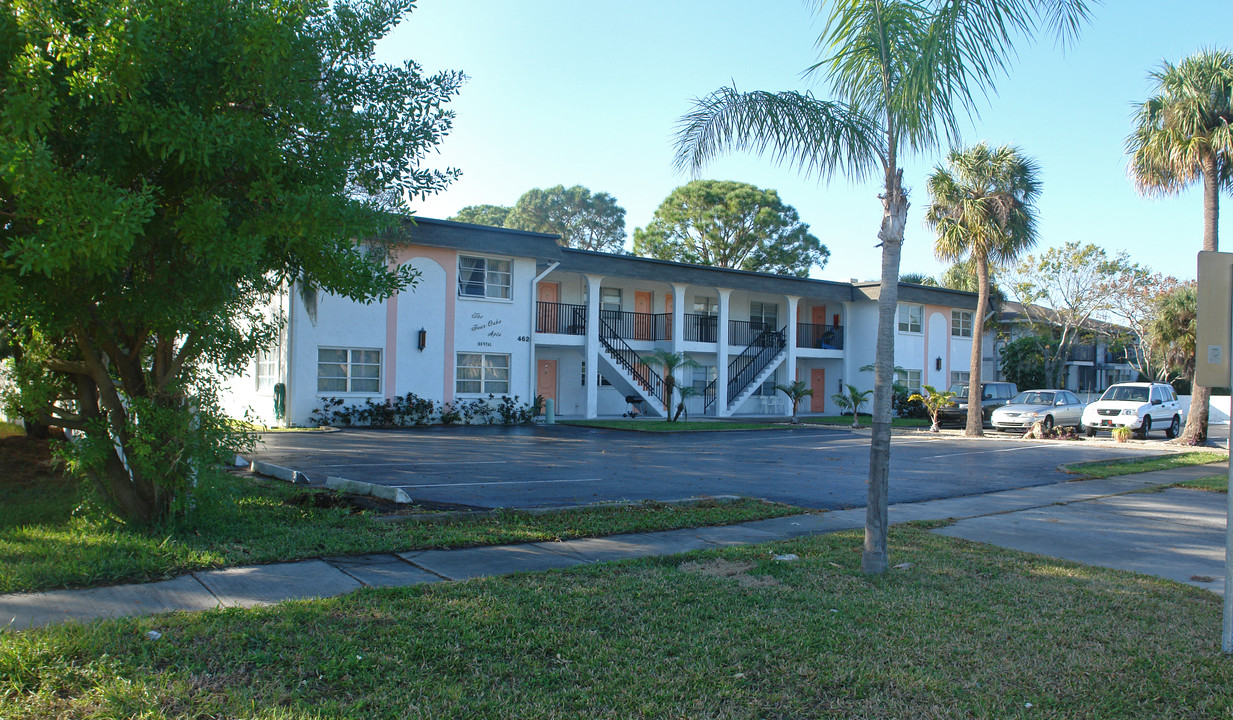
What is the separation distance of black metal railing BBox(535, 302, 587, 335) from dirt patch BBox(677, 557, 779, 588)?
2209 cm

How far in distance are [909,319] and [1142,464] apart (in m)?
21.8

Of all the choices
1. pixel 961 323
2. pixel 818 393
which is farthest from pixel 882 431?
pixel 961 323

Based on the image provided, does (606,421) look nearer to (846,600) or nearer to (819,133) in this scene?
(819,133)

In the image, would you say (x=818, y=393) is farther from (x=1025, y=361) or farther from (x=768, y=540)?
(x=768, y=540)

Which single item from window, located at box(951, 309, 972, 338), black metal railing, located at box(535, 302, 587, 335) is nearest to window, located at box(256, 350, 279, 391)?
black metal railing, located at box(535, 302, 587, 335)

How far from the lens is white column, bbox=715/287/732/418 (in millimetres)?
32000

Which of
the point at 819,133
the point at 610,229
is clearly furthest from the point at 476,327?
the point at 610,229

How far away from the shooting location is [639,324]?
107ft

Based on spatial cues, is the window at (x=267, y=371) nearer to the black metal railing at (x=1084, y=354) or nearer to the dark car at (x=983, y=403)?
the dark car at (x=983, y=403)

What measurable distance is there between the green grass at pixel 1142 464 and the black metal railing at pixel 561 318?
16658 millimetres

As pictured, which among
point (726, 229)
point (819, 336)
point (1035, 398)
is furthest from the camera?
point (726, 229)

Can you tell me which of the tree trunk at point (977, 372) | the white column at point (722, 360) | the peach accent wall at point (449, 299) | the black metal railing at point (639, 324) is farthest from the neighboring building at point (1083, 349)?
the peach accent wall at point (449, 299)

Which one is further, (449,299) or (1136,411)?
(1136,411)

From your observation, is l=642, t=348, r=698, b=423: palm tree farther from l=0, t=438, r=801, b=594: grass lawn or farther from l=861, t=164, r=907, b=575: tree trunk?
l=861, t=164, r=907, b=575: tree trunk
